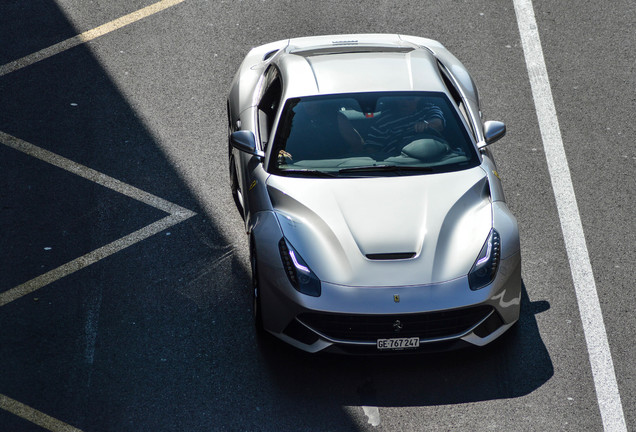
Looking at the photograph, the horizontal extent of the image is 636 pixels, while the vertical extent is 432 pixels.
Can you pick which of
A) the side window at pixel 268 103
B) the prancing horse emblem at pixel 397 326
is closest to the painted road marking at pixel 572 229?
the prancing horse emblem at pixel 397 326

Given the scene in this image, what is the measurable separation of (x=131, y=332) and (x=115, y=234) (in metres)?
1.28

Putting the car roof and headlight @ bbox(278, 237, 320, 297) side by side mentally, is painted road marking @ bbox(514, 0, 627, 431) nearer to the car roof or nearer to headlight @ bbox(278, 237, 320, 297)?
the car roof

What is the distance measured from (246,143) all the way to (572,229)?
300 cm

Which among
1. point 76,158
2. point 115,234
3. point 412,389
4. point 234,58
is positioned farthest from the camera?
point 234,58

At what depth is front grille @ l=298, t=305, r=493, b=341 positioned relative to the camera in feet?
19.4

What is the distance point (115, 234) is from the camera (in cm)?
772

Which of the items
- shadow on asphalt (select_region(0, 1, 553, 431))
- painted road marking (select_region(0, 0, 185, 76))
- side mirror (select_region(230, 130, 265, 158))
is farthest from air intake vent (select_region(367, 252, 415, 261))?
painted road marking (select_region(0, 0, 185, 76))

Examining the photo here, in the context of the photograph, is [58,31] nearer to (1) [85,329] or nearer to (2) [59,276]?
(2) [59,276]

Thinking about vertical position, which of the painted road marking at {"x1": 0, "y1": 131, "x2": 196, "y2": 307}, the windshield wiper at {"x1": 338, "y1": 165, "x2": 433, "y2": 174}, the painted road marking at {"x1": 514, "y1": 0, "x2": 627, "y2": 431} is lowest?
the painted road marking at {"x1": 514, "y1": 0, "x2": 627, "y2": 431}

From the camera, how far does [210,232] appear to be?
777 centimetres

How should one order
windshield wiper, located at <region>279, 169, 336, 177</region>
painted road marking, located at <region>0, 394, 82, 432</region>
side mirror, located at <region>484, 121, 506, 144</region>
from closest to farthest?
1. painted road marking, located at <region>0, 394, 82, 432</region>
2. windshield wiper, located at <region>279, 169, 336, 177</region>
3. side mirror, located at <region>484, 121, 506, 144</region>

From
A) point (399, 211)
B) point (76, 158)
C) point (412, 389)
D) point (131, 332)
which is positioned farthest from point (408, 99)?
point (76, 158)

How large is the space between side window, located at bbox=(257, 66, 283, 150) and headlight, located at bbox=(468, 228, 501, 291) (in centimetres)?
202

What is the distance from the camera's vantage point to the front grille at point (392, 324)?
593cm
